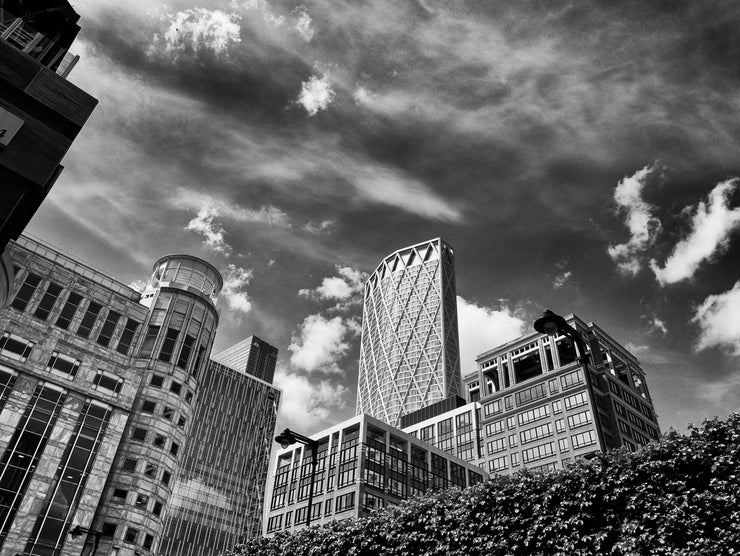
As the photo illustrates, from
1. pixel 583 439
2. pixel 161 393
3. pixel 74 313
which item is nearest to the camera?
pixel 74 313

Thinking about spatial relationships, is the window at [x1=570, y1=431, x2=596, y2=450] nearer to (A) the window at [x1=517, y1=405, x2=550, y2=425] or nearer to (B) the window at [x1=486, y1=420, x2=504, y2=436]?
(A) the window at [x1=517, y1=405, x2=550, y2=425]

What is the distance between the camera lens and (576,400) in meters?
96.7

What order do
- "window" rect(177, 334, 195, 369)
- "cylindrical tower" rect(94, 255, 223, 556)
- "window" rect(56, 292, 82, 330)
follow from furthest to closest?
"window" rect(177, 334, 195, 369)
"window" rect(56, 292, 82, 330)
"cylindrical tower" rect(94, 255, 223, 556)

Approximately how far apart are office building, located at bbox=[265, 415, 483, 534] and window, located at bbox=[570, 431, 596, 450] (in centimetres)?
2278

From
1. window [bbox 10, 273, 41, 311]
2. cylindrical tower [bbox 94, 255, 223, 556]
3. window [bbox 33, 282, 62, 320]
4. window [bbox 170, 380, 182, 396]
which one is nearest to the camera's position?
cylindrical tower [bbox 94, 255, 223, 556]

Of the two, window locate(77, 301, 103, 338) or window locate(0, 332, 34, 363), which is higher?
window locate(77, 301, 103, 338)

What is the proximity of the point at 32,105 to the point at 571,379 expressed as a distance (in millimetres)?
97191

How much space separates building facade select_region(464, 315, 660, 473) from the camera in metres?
95.9

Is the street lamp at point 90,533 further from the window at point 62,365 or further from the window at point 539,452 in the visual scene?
the window at point 539,452

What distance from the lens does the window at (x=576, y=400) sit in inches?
3780

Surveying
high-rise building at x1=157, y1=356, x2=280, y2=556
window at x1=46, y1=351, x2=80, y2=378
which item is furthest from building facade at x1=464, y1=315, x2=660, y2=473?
high-rise building at x1=157, y1=356, x2=280, y2=556

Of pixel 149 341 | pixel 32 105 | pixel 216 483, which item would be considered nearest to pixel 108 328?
pixel 149 341

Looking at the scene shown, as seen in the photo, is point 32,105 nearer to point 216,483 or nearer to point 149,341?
point 149,341

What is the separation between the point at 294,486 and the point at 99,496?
191 feet
